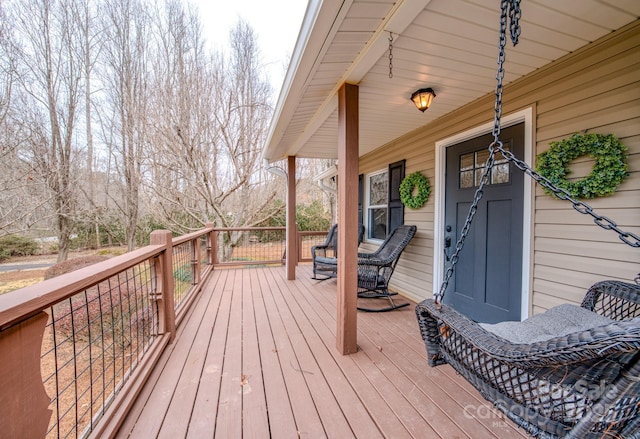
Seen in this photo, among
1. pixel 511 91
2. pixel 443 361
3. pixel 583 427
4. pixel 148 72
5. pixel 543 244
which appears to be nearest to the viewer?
pixel 583 427

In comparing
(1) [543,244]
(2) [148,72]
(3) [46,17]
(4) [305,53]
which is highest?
(3) [46,17]

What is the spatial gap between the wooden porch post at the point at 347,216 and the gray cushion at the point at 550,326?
38.6 inches

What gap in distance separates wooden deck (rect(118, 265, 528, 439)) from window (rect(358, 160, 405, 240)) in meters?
1.80

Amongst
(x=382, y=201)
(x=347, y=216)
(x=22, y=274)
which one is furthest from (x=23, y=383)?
(x=22, y=274)

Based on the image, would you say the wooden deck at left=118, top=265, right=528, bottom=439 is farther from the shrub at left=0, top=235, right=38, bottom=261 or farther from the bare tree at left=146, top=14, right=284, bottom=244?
the shrub at left=0, top=235, right=38, bottom=261

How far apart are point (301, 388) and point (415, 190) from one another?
9.01 feet

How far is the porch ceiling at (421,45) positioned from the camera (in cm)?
142

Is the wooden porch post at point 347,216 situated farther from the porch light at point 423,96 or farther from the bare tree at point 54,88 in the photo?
the bare tree at point 54,88

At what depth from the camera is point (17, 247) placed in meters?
6.70

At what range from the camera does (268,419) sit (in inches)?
57.7

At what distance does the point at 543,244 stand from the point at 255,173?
24.5 feet

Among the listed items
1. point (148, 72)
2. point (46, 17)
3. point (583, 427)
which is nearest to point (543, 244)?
point (583, 427)

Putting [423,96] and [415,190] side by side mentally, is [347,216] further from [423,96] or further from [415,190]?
[415,190]

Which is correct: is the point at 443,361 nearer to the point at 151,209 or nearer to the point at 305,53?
the point at 305,53
